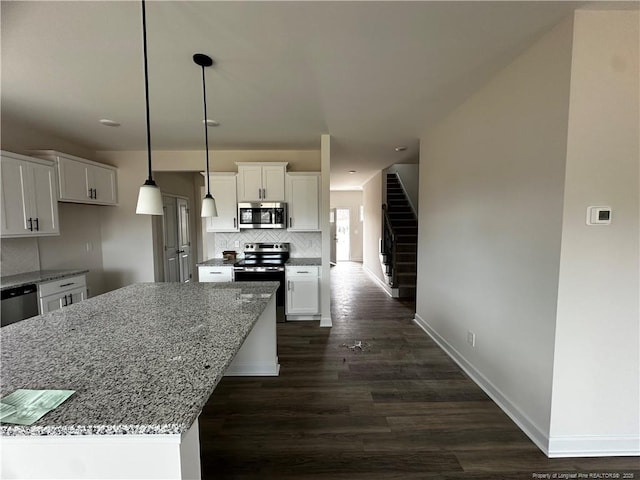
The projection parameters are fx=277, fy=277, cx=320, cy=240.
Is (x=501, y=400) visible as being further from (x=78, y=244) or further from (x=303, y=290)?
(x=78, y=244)

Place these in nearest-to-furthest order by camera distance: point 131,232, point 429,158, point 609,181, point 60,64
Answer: point 609,181 → point 60,64 → point 429,158 → point 131,232

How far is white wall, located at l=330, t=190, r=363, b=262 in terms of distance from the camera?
1038cm

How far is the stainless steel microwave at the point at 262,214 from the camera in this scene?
4.30 m

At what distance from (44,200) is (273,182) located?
280cm

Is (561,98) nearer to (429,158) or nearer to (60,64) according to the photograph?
(429,158)

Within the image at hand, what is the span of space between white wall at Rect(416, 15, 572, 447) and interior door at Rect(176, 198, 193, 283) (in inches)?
205

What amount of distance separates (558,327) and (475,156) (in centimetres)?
155

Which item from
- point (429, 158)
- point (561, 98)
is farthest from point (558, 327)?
point (429, 158)

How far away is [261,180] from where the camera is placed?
4.35 metres

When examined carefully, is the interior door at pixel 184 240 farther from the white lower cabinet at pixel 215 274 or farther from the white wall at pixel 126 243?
the white lower cabinet at pixel 215 274

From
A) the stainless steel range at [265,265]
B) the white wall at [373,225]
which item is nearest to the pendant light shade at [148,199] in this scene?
the stainless steel range at [265,265]

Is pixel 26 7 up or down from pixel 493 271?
up

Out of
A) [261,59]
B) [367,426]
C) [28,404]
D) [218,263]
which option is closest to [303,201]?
[218,263]

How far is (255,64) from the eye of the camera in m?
2.09
